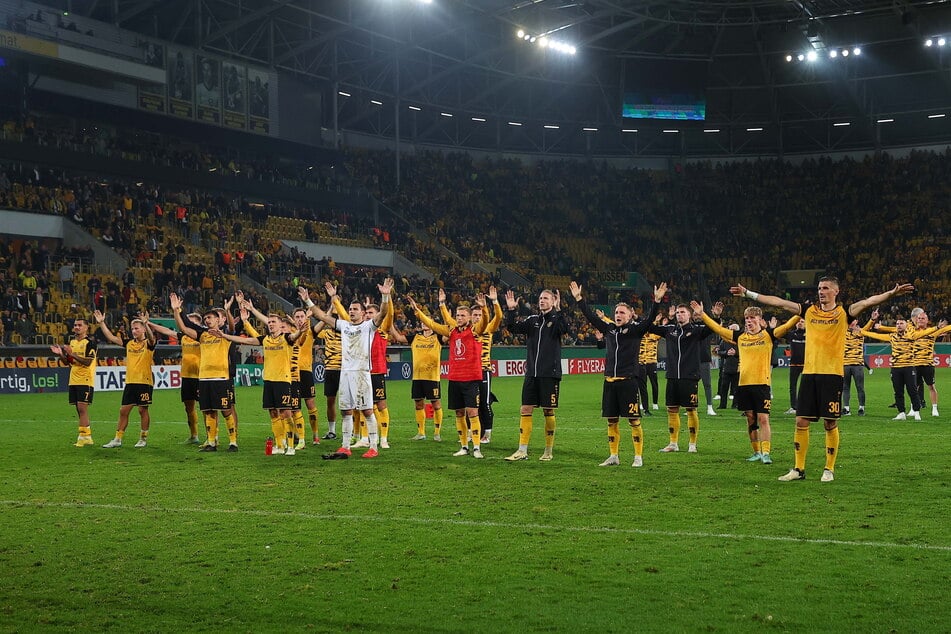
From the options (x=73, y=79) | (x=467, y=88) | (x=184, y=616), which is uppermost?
(x=467, y=88)

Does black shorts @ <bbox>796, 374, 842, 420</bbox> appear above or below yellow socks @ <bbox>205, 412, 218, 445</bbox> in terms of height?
above

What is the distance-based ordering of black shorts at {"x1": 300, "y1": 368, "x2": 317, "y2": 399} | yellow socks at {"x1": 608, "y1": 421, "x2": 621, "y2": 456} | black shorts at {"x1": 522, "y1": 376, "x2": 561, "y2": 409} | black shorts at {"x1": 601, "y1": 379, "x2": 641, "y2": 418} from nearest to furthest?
black shorts at {"x1": 601, "y1": 379, "x2": 641, "y2": 418}, yellow socks at {"x1": 608, "y1": 421, "x2": 621, "y2": 456}, black shorts at {"x1": 522, "y1": 376, "x2": 561, "y2": 409}, black shorts at {"x1": 300, "y1": 368, "x2": 317, "y2": 399}

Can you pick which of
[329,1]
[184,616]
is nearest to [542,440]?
[184,616]

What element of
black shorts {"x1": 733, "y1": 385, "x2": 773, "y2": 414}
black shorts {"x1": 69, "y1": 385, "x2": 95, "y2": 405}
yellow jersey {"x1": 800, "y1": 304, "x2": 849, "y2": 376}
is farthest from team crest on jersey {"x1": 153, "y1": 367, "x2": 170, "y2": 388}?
yellow jersey {"x1": 800, "y1": 304, "x2": 849, "y2": 376}

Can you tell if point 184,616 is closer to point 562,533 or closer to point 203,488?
point 562,533

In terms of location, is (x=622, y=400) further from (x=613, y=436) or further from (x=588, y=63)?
(x=588, y=63)

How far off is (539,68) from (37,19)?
1228 inches

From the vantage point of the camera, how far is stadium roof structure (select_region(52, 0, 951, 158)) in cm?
5006

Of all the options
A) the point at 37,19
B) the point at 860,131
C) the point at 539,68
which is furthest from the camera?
the point at 860,131

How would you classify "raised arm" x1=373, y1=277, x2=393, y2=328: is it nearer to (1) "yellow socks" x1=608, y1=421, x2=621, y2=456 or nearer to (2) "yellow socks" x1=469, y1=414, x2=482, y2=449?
(2) "yellow socks" x1=469, y1=414, x2=482, y2=449

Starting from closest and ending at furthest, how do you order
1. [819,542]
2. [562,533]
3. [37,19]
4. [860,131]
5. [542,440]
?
[819,542]
[562,533]
[542,440]
[37,19]
[860,131]

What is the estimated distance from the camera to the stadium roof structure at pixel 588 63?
164 feet

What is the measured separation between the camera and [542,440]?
60.6 feet

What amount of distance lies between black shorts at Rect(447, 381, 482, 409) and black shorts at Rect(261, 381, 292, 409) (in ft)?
8.35
